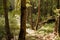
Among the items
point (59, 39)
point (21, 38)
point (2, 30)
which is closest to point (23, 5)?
point (21, 38)

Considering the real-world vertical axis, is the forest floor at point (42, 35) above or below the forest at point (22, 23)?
below

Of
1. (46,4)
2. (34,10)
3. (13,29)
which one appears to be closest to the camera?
(13,29)

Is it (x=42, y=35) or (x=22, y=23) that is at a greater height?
(x=22, y=23)

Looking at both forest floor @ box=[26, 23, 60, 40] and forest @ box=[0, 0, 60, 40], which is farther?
forest floor @ box=[26, 23, 60, 40]

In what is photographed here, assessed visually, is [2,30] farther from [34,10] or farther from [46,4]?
[34,10]

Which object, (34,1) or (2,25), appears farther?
(34,1)

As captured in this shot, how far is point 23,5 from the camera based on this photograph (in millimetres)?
9609

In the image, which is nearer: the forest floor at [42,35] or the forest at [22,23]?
the forest at [22,23]

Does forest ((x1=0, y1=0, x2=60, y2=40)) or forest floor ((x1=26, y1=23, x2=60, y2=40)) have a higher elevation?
forest ((x1=0, y1=0, x2=60, y2=40))

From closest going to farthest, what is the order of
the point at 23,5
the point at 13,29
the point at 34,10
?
the point at 23,5 → the point at 13,29 → the point at 34,10

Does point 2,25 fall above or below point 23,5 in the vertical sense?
below

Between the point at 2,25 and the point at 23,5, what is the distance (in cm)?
521

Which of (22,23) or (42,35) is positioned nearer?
(22,23)

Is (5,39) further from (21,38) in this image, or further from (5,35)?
(21,38)
